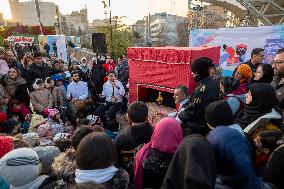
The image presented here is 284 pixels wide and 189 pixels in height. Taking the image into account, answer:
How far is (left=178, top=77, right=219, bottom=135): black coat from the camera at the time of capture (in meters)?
3.55

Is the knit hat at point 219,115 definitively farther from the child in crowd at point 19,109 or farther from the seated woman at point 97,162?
the child in crowd at point 19,109

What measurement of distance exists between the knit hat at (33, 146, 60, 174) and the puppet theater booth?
353 centimetres

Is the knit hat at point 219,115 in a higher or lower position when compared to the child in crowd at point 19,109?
higher

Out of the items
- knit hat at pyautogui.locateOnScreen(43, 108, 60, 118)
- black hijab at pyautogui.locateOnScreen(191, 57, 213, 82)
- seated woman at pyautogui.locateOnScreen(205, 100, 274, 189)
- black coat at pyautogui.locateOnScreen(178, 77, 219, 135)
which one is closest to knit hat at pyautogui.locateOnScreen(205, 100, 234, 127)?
seated woman at pyautogui.locateOnScreen(205, 100, 274, 189)

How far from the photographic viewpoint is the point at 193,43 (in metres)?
10.1

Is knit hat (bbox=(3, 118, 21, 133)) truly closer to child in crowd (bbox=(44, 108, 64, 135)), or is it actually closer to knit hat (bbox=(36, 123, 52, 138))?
knit hat (bbox=(36, 123, 52, 138))

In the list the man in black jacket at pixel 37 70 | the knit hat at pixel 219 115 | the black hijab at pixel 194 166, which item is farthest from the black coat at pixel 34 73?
the black hijab at pixel 194 166

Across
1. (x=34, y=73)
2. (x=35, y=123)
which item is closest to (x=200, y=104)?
(x=35, y=123)

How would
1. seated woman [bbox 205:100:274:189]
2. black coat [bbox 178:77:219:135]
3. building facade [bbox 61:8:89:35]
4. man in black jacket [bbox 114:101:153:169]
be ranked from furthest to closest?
1. building facade [bbox 61:8:89:35]
2. black coat [bbox 178:77:219:135]
3. man in black jacket [bbox 114:101:153:169]
4. seated woman [bbox 205:100:274:189]

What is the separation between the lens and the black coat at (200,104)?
140 inches

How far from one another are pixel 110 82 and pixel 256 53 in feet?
12.7

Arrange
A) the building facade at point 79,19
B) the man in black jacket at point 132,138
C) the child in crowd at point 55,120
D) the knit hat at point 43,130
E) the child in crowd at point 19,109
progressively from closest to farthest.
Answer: the man in black jacket at point 132,138 → the knit hat at point 43,130 → the child in crowd at point 55,120 → the child in crowd at point 19,109 → the building facade at point 79,19

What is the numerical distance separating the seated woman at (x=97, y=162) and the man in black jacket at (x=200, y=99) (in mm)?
1676

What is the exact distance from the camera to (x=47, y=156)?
9.31ft
